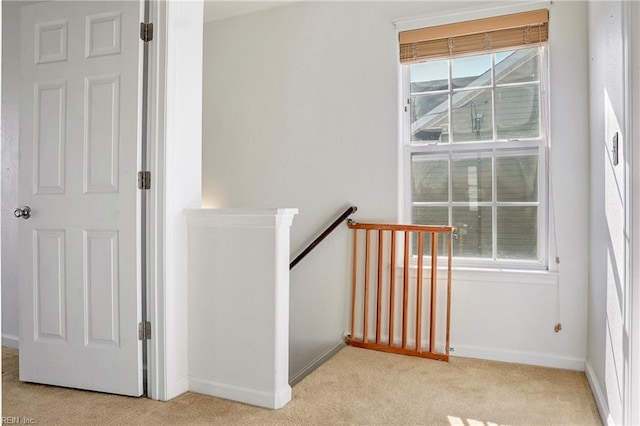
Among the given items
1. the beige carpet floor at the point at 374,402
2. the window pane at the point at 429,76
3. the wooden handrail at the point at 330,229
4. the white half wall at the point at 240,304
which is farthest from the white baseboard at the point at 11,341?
the window pane at the point at 429,76

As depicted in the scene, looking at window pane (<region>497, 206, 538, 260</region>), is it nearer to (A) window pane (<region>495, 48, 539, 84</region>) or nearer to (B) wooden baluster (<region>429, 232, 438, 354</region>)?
(B) wooden baluster (<region>429, 232, 438, 354</region>)

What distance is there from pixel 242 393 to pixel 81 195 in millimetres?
1249

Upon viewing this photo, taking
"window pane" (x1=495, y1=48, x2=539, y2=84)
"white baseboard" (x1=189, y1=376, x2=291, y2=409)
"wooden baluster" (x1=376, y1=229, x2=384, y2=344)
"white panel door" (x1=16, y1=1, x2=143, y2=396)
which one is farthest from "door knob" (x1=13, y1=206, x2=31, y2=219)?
"window pane" (x1=495, y1=48, x2=539, y2=84)

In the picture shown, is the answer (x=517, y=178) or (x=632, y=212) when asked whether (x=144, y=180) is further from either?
(x=517, y=178)

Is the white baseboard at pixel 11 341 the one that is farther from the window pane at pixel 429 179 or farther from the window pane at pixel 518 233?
the window pane at pixel 518 233

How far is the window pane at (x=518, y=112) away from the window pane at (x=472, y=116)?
6 centimetres

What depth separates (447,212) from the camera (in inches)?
114

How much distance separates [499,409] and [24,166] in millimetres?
2629

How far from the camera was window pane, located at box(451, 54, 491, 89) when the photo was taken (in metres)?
2.83

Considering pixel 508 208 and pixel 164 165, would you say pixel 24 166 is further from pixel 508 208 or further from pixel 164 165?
pixel 508 208

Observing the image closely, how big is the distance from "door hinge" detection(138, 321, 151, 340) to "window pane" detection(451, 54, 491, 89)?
7.51 ft

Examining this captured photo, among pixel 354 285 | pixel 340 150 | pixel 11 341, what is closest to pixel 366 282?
pixel 354 285

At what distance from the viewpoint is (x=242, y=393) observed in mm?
2129

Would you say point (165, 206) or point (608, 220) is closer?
point (608, 220)
